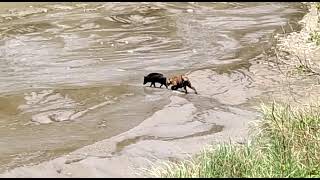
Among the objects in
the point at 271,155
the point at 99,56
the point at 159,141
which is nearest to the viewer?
the point at 271,155

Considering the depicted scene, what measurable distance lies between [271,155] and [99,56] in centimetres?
798

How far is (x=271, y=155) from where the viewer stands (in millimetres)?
5852

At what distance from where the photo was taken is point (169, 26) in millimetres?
17234

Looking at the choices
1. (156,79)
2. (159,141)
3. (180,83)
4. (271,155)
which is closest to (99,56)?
(156,79)

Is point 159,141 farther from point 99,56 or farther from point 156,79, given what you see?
point 99,56

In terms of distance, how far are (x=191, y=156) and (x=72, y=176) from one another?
4.24ft

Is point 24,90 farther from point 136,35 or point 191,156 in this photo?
point 136,35

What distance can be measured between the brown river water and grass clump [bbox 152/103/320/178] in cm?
200

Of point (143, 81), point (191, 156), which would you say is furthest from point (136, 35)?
point (191, 156)

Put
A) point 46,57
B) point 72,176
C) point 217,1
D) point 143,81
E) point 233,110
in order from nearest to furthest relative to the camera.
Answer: point 72,176 → point 233,110 → point 143,81 → point 46,57 → point 217,1

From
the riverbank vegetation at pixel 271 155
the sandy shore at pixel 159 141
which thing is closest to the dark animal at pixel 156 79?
the sandy shore at pixel 159 141

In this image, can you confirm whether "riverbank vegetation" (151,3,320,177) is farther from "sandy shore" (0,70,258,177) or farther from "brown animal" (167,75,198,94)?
"brown animal" (167,75,198,94)

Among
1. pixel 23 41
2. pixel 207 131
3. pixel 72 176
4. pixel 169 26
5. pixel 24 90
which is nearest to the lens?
pixel 72 176

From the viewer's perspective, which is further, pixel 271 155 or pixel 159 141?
pixel 159 141
